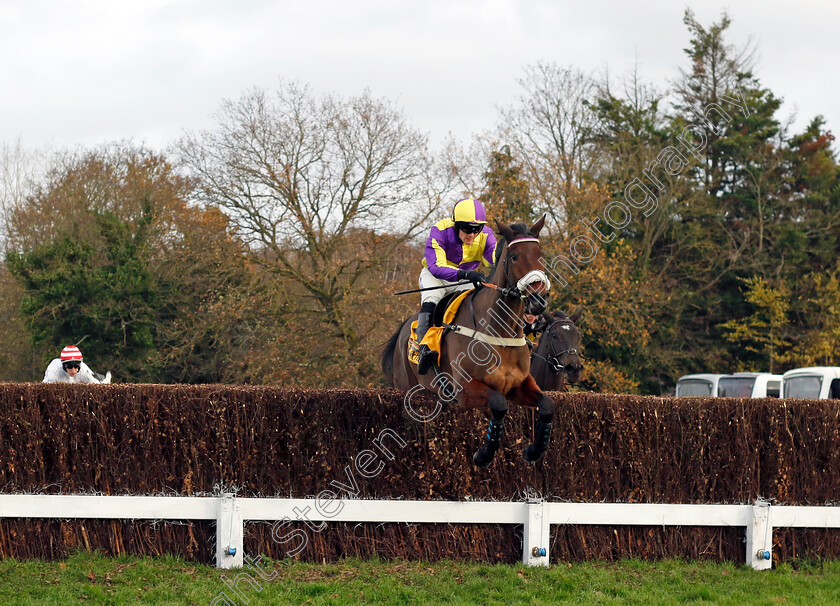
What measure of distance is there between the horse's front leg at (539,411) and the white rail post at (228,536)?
242 cm

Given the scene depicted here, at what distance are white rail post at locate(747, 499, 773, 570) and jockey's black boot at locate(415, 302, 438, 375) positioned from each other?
10.4ft

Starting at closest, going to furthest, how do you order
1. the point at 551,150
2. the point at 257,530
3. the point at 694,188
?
the point at 257,530, the point at 551,150, the point at 694,188

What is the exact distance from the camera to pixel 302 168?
24.0 meters

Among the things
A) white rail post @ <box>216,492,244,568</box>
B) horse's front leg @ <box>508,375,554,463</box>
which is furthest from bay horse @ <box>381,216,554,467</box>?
white rail post @ <box>216,492,244,568</box>

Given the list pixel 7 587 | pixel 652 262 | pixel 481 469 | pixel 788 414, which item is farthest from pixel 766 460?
pixel 652 262

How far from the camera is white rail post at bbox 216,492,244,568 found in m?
7.34

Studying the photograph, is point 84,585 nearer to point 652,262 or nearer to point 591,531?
point 591,531

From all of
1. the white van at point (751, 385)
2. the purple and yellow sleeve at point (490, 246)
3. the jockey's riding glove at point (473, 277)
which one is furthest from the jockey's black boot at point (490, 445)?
the white van at point (751, 385)

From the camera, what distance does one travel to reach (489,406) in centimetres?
712

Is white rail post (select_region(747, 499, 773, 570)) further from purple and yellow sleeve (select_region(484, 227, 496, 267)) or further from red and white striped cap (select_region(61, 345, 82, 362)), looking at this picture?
red and white striped cap (select_region(61, 345, 82, 362))

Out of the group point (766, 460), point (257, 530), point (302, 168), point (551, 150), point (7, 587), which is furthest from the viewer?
point (551, 150)

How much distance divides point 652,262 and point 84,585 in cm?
2638

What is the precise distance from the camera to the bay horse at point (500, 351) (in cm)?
693

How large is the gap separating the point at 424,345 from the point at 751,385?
63.3ft
